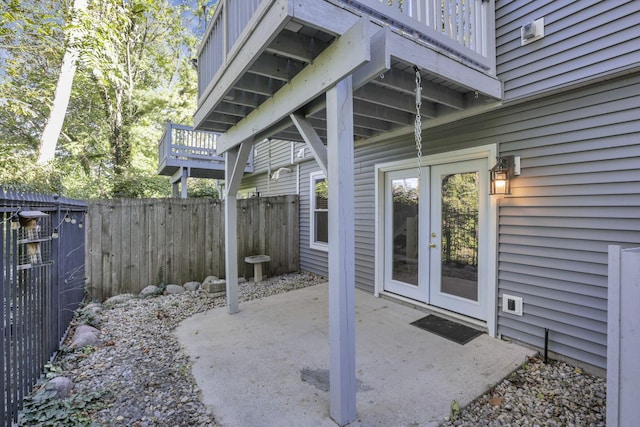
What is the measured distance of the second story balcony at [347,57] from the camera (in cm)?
198

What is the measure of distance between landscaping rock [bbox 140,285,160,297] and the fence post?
566cm

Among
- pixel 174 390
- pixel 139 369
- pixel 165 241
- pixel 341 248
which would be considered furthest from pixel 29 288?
pixel 165 241

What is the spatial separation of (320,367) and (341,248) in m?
1.39

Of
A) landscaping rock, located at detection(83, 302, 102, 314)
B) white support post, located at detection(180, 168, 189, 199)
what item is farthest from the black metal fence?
white support post, located at detection(180, 168, 189, 199)

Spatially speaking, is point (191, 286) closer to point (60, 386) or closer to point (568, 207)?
point (60, 386)

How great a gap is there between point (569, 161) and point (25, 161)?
9.06 metres

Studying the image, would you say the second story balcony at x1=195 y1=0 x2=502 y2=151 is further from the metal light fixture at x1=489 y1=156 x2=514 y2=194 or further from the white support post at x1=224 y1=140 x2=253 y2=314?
the metal light fixture at x1=489 y1=156 x2=514 y2=194

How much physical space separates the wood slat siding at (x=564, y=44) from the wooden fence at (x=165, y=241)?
16.2 ft

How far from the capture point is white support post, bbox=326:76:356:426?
2.06 m

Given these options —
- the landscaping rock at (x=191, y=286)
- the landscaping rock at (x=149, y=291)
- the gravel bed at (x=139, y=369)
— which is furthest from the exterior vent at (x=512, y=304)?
the landscaping rock at (x=149, y=291)

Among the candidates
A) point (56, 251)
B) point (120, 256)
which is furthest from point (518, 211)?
point (120, 256)

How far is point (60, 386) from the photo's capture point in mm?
2334

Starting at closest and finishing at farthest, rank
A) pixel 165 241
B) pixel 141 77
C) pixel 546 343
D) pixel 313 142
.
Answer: pixel 313 142 < pixel 546 343 < pixel 165 241 < pixel 141 77

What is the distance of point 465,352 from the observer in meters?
3.02
